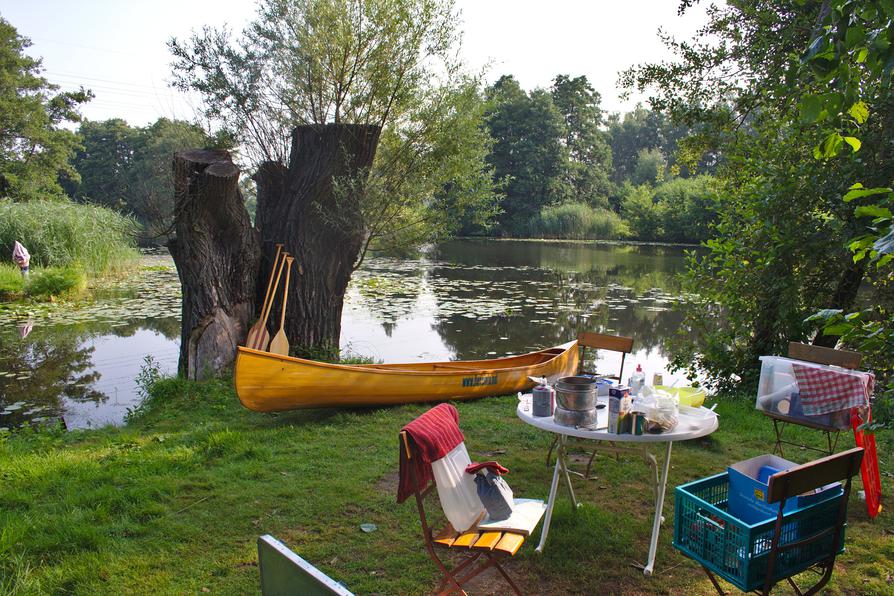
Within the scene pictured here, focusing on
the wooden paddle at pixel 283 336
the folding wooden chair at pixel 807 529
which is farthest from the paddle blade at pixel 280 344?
Answer: the folding wooden chair at pixel 807 529

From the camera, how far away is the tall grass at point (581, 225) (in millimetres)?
36500

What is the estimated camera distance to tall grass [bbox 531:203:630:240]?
3650 cm

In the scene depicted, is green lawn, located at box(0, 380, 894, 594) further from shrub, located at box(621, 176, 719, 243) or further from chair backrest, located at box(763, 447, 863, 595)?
shrub, located at box(621, 176, 719, 243)

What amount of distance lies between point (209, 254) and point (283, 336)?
126cm

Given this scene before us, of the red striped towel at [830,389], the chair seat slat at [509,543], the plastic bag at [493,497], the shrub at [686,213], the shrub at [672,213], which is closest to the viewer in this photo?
the chair seat slat at [509,543]

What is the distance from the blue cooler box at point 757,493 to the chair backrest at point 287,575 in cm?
244

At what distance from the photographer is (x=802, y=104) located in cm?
183

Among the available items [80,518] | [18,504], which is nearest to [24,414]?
[18,504]

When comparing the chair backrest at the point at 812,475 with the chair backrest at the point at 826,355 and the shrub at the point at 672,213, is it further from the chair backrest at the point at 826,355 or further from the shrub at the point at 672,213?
the shrub at the point at 672,213

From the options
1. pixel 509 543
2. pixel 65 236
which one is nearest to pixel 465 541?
pixel 509 543

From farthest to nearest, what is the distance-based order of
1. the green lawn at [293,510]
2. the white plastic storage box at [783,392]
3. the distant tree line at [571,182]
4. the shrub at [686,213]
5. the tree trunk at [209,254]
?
the distant tree line at [571,182]
the shrub at [686,213]
the tree trunk at [209,254]
the white plastic storage box at [783,392]
the green lawn at [293,510]

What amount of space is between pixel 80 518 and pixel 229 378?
354 cm

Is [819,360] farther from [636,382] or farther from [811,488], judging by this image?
[811,488]

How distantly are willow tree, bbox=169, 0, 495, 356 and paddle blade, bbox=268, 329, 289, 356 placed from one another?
522mm
